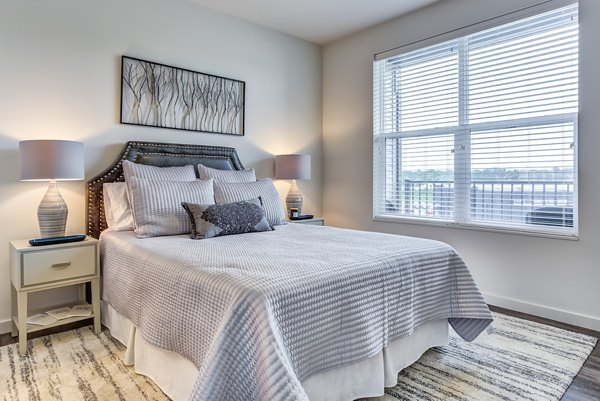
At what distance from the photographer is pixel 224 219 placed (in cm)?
249

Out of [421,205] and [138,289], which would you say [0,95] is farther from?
[421,205]

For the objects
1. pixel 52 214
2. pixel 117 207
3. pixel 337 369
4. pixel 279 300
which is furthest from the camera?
pixel 117 207

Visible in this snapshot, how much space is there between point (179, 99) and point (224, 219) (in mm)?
1411

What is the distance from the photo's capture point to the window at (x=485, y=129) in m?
2.75

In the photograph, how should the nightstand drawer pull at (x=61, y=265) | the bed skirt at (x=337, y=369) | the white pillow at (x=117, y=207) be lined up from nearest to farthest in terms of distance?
the bed skirt at (x=337, y=369) < the nightstand drawer pull at (x=61, y=265) < the white pillow at (x=117, y=207)

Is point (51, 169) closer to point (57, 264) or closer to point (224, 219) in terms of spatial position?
point (57, 264)

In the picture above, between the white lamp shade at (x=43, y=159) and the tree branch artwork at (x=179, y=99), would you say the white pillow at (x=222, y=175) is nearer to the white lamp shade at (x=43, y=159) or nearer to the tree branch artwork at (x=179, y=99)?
the tree branch artwork at (x=179, y=99)

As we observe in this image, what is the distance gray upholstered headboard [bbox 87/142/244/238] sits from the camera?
2816 mm

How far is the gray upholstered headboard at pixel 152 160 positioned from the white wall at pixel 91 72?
98 mm

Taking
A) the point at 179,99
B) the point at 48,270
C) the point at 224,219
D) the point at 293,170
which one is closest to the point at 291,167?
the point at 293,170

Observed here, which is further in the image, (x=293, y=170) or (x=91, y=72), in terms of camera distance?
(x=293, y=170)

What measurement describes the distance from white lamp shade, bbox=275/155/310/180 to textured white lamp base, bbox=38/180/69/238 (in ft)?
6.43

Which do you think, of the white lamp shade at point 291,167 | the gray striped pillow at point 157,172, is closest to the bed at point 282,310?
the gray striped pillow at point 157,172

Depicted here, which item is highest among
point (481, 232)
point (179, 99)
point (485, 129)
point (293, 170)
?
point (179, 99)
